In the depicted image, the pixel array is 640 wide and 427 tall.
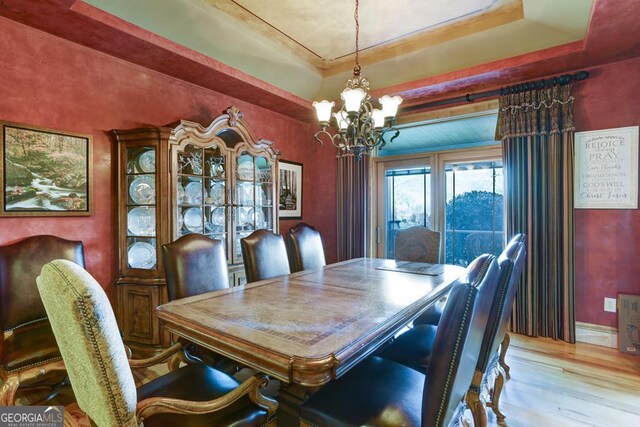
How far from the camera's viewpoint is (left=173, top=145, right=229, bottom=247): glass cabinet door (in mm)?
2762

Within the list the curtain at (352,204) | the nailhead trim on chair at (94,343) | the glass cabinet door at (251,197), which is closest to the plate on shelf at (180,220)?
the glass cabinet door at (251,197)

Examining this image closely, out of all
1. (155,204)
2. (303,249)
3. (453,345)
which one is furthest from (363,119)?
(155,204)

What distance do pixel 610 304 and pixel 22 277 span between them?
4554mm

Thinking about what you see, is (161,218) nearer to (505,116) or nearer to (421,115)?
(421,115)

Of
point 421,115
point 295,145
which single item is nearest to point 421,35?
point 421,115

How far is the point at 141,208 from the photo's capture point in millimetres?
2650

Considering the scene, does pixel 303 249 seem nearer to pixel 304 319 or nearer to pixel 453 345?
pixel 304 319

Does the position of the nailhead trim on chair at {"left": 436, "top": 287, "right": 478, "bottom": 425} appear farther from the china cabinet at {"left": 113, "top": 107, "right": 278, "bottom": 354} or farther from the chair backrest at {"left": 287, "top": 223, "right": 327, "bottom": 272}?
the china cabinet at {"left": 113, "top": 107, "right": 278, "bottom": 354}

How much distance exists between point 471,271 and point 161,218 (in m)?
2.36

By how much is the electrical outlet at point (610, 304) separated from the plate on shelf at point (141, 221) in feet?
13.0

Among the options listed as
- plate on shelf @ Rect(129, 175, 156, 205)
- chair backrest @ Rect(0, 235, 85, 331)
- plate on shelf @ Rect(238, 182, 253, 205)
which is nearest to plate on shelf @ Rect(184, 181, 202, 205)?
plate on shelf @ Rect(129, 175, 156, 205)

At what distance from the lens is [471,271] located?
100cm

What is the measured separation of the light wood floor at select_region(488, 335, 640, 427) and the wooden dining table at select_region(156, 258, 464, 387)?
87 cm

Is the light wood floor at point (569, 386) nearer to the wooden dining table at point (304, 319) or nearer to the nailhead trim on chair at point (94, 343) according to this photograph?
the wooden dining table at point (304, 319)
